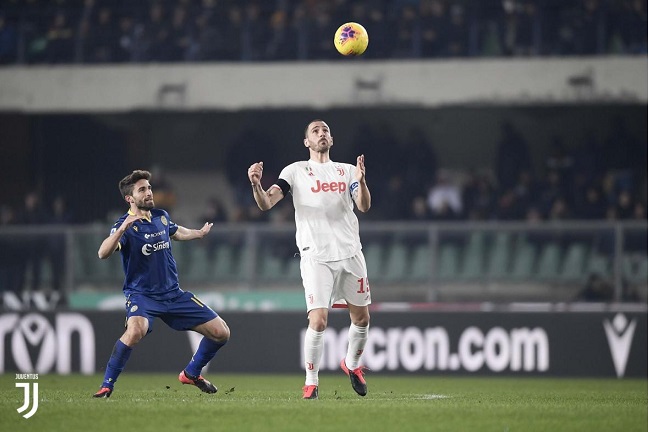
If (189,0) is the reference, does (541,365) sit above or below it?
below

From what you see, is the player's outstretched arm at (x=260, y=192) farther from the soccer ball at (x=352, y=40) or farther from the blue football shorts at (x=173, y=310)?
the soccer ball at (x=352, y=40)

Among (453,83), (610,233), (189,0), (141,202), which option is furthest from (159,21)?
(141,202)

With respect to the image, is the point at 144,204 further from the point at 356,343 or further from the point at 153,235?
the point at 356,343

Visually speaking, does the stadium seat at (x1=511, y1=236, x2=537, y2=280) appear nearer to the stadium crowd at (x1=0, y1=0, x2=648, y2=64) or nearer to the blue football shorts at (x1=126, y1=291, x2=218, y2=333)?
the stadium crowd at (x1=0, y1=0, x2=648, y2=64)

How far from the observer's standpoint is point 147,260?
35.1ft

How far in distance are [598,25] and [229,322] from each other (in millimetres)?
9076

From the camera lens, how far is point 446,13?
896 inches

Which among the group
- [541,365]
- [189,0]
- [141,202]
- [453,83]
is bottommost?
[541,365]

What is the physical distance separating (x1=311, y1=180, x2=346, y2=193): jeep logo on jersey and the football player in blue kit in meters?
1.13

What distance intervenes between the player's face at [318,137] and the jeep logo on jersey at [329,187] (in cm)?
29

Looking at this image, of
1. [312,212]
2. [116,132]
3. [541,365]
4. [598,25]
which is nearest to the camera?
[312,212]

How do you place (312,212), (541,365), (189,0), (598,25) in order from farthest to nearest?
(189,0) < (598,25) < (541,365) < (312,212)

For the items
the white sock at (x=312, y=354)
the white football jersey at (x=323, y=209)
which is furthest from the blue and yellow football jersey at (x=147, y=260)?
the white sock at (x=312, y=354)

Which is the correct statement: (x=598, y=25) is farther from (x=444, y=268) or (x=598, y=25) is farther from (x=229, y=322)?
(x=229, y=322)
